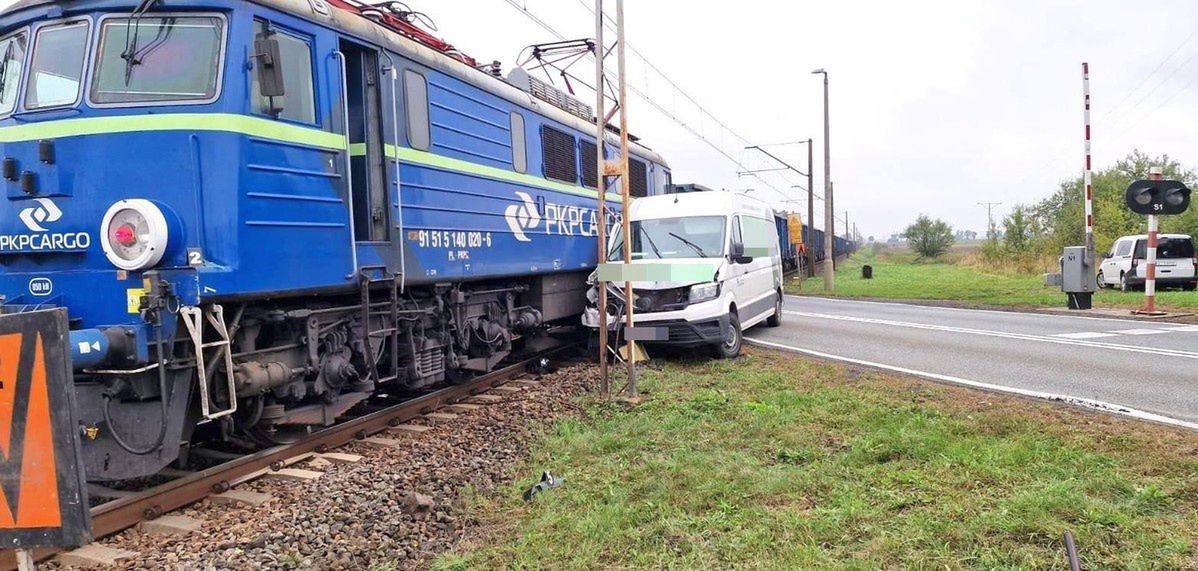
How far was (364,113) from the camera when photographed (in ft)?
21.3

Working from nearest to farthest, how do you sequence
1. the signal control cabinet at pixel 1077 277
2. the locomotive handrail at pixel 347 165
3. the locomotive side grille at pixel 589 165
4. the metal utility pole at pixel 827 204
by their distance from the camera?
1. the locomotive handrail at pixel 347 165
2. the locomotive side grille at pixel 589 165
3. the signal control cabinet at pixel 1077 277
4. the metal utility pole at pixel 827 204

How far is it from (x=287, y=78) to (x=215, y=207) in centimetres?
129

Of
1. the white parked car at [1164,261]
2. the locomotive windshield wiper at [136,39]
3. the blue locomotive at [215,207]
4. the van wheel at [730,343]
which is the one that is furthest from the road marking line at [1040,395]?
the white parked car at [1164,261]

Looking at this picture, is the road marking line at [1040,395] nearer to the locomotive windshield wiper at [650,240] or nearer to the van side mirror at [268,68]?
the locomotive windshield wiper at [650,240]

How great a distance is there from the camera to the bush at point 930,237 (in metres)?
72.2

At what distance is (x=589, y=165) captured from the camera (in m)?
11.8

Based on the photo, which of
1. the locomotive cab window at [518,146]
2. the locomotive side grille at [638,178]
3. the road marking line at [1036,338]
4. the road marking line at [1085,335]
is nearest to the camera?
the locomotive cab window at [518,146]

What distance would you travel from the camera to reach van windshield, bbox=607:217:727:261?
1053 centimetres

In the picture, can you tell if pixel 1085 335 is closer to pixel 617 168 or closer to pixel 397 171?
pixel 617 168

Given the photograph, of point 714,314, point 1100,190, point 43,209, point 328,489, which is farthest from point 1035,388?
point 1100,190

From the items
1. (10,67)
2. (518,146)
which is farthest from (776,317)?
(10,67)

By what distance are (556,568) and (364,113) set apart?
4.41 m

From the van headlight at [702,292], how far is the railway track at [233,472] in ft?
11.2

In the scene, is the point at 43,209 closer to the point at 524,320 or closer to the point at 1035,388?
the point at 524,320
